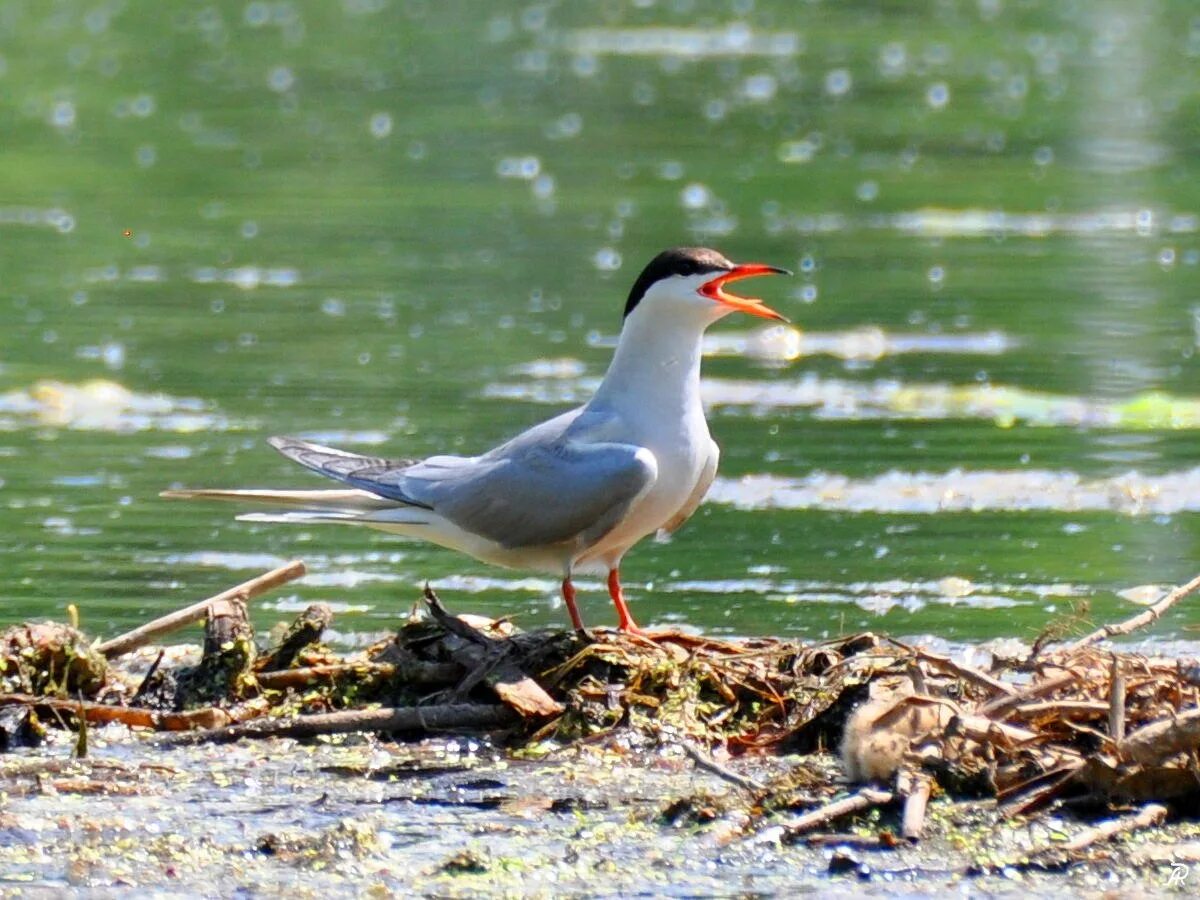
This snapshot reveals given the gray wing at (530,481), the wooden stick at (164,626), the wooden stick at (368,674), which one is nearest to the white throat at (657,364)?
the gray wing at (530,481)

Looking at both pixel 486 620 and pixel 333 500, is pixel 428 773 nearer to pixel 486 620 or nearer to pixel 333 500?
pixel 486 620

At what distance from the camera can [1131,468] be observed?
9.62 metres

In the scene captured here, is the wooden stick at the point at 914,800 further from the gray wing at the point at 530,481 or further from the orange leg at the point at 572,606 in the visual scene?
the gray wing at the point at 530,481

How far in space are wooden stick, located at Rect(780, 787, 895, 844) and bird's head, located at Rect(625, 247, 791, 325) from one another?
2.01 meters

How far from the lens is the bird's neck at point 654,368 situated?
21.8 feet

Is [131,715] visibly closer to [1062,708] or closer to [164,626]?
[164,626]

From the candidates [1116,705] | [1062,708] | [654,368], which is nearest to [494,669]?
[654,368]

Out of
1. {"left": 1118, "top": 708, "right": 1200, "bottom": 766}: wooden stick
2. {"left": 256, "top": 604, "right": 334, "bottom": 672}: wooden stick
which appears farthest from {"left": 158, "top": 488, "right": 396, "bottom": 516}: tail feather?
{"left": 1118, "top": 708, "right": 1200, "bottom": 766}: wooden stick

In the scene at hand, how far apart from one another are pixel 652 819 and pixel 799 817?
0.34 metres

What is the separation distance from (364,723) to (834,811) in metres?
1.41

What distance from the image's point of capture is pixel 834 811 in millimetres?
4988

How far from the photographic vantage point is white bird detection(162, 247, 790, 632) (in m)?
6.48

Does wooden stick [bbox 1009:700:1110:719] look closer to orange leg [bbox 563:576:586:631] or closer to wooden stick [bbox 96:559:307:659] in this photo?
orange leg [bbox 563:576:586:631]

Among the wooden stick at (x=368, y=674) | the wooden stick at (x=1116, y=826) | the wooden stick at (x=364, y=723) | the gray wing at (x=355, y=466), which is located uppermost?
→ the gray wing at (x=355, y=466)
